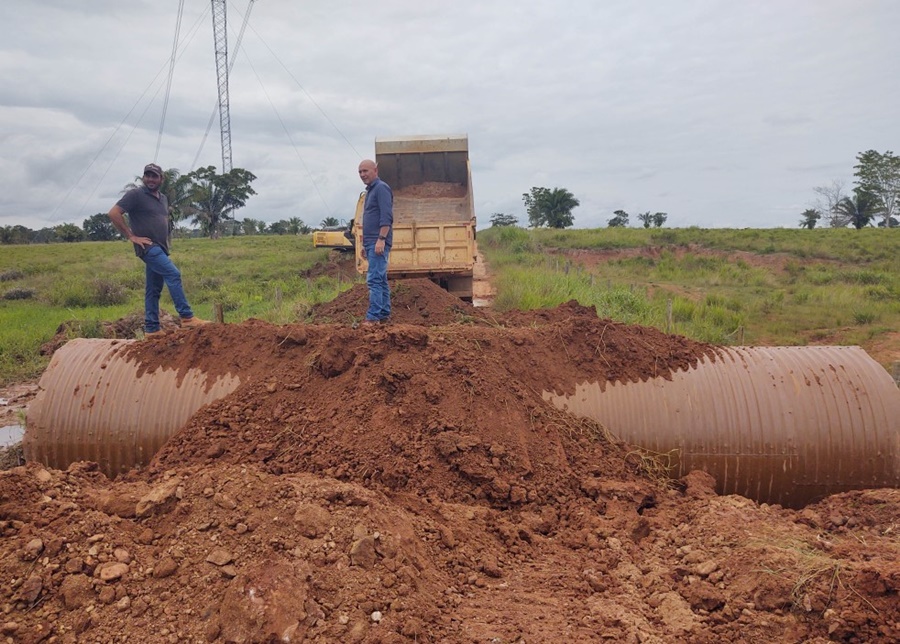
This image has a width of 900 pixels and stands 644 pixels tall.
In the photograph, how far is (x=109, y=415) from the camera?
471cm

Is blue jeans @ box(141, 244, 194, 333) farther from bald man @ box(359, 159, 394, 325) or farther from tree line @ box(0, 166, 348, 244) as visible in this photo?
tree line @ box(0, 166, 348, 244)

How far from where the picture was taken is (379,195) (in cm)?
632

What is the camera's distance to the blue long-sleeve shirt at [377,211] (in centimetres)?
630

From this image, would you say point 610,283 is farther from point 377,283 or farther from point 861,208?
point 861,208

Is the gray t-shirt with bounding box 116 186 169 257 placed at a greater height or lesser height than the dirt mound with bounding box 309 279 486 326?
greater

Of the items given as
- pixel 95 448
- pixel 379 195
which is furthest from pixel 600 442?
pixel 95 448

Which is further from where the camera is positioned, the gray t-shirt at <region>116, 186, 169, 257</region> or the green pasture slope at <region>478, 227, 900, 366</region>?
the green pasture slope at <region>478, 227, 900, 366</region>

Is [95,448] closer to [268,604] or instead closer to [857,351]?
[268,604]

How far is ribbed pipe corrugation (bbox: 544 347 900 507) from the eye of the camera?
14.6 ft

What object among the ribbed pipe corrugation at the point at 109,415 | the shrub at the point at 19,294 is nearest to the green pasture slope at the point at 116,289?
the shrub at the point at 19,294

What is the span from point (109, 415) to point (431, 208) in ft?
27.8

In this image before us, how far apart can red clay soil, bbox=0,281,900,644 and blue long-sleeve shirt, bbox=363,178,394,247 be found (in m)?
1.53

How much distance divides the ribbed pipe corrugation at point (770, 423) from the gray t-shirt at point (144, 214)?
4.46m

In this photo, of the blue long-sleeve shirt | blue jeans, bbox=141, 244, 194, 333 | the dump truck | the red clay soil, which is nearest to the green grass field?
the dump truck
